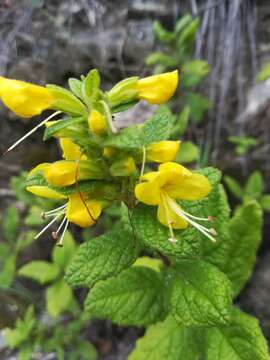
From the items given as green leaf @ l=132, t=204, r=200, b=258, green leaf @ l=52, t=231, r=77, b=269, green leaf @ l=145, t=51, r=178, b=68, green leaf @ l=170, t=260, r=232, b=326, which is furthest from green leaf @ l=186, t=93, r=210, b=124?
green leaf @ l=132, t=204, r=200, b=258

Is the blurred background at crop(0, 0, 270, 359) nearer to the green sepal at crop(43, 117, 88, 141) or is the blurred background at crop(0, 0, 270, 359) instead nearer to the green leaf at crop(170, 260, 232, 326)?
the green leaf at crop(170, 260, 232, 326)

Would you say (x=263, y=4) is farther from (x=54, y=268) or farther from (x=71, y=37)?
(x=54, y=268)

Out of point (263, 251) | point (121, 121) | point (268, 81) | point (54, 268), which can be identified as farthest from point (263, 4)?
point (54, 268)

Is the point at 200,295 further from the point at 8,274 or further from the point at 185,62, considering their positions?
the point at 185,62

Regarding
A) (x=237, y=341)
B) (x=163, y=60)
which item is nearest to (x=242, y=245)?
(x=237, y=341)

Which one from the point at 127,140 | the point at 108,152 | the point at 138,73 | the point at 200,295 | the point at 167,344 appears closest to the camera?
the point at 127,140

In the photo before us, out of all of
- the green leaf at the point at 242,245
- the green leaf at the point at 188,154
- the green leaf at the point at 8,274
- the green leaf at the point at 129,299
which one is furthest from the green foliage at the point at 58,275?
the green leaf at the point at 242,245
